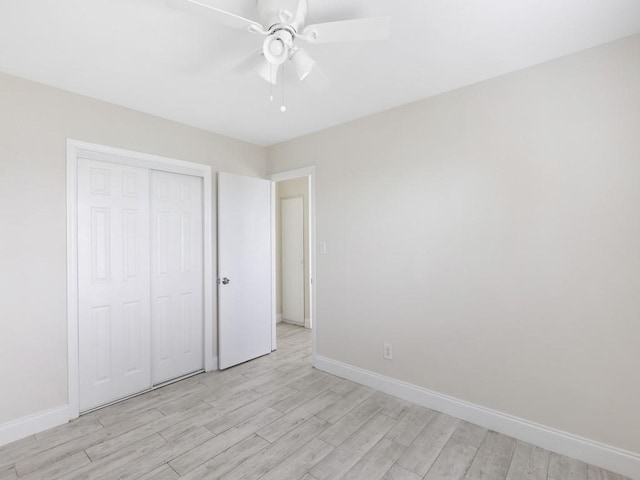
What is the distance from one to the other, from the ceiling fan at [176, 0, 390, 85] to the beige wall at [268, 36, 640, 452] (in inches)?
50.9

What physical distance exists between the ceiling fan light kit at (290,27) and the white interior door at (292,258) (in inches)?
131

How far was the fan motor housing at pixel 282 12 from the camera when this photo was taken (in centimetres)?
145

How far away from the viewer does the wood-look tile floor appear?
1.85m

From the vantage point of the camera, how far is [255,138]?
11.8ft

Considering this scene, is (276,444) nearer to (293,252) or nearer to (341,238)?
(341,238)

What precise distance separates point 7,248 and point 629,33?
4.14m

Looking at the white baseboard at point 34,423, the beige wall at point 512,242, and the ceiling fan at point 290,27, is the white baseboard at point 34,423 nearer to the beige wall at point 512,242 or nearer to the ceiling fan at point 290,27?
the beige wall at point 512,242

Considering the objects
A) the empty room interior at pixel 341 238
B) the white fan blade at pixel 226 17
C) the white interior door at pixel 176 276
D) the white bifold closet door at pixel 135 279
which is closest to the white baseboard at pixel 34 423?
the empty room interior at pixel 341 238

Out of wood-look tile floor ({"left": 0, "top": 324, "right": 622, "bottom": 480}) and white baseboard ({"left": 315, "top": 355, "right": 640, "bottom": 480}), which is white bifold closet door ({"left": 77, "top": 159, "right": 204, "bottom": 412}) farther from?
white baseboard ({"left": 315, "top": 355, "right": 640, "bottom": 480})

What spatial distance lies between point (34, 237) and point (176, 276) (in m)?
1.13

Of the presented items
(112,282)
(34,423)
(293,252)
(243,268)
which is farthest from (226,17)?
(293,252)

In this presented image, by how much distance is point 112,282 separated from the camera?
2670mm

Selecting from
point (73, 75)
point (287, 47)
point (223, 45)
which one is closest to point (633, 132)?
point (287, 47)

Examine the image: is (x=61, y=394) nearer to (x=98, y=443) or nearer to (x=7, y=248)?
(x=98, y=443)
